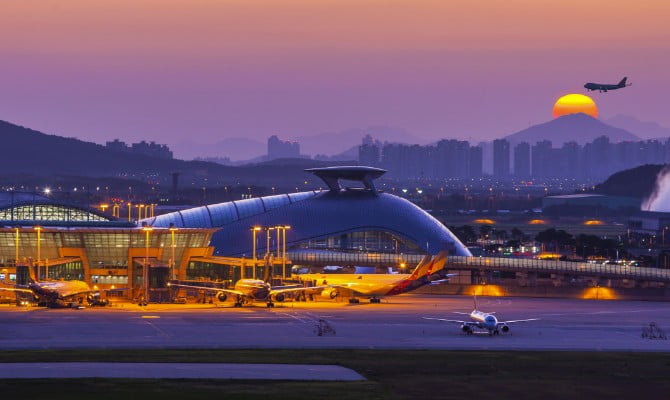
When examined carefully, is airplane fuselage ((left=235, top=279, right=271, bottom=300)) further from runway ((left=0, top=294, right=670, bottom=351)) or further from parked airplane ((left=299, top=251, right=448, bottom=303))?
parked airplane ((left=299, top=251, right=448, bottom=303))

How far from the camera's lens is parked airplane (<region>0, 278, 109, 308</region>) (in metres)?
118

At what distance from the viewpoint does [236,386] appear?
6931 cm

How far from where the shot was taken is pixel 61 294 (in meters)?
119

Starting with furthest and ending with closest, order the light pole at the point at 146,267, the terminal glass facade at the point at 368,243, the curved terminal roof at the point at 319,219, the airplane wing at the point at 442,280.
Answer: the terminal glass facade at the point at 368,243, the curved terminal roof at the point at 319,219, the airplane wing at the point at 442,280, the light pole at the point at 146,267

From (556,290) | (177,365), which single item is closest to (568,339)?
(177,365)

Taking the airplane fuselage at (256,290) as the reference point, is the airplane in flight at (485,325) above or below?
below

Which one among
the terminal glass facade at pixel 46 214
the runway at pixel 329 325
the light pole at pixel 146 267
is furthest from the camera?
the terminal glass facade at pixel 46 214

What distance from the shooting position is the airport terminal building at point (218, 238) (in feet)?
449

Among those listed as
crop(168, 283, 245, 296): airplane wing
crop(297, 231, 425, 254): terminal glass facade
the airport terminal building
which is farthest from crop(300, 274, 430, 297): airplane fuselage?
crop(297, 231, 425, 254): terminal glass facade

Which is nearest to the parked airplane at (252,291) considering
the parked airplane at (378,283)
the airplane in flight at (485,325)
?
the parked airplane at (378,283)

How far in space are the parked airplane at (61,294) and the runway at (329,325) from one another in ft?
7.39

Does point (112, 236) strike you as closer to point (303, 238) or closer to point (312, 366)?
point (303, 238)

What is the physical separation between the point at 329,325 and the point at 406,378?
93.0ft

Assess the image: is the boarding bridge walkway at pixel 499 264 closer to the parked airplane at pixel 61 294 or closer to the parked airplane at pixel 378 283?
the parked airplane at pixel 378 283
